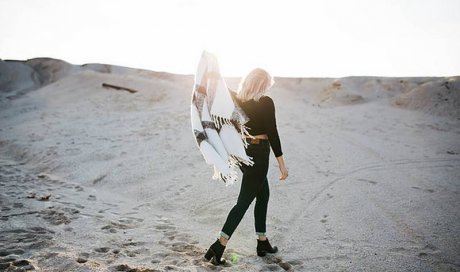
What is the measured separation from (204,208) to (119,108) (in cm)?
1026

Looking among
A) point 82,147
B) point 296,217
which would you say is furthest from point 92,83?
point 296,217

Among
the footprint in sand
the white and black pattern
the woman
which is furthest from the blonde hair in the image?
the footprint in sand

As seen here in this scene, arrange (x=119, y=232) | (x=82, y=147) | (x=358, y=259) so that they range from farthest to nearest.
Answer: (x=82, y=147) → (x=119, y=232) → (x=358, y=259)

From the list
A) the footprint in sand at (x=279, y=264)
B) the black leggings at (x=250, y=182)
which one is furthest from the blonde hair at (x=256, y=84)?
the footprint in sand at (x=279, y=264)

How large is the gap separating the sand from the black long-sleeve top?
4.02 feet

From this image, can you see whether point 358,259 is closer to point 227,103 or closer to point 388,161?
point 227,103

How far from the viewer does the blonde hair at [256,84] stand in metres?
2.91

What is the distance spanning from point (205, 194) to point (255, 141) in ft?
9.10

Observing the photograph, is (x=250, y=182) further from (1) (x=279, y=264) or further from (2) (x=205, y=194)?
(2) (x=205, y=194)

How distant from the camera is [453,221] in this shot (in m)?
4.19

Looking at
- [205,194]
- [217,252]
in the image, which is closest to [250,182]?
[217,252]

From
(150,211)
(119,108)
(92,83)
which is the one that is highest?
(92,83)

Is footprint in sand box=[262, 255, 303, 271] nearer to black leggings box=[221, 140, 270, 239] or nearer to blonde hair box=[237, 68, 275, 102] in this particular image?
black leggings box=[221, 140, 270, 239]

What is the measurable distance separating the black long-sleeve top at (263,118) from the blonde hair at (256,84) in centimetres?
5
